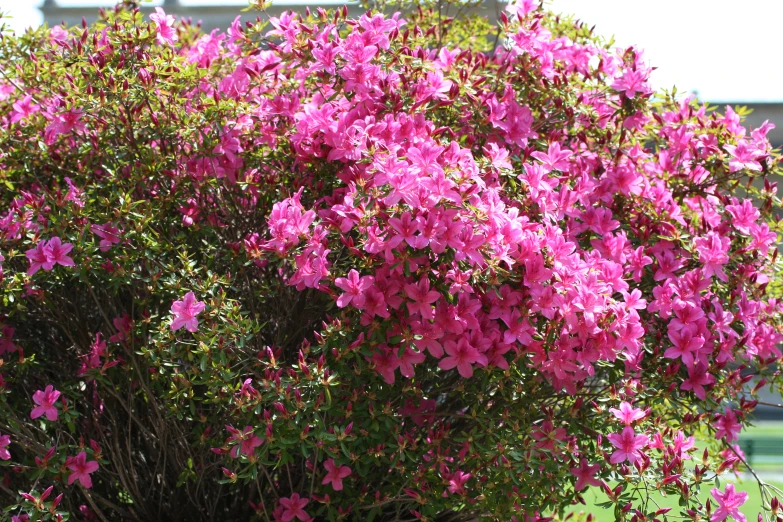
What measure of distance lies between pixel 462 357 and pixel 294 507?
801 mm

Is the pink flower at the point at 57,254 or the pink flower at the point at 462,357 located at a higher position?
the pink flower at the point at 57,254

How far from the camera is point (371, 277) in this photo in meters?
2.51

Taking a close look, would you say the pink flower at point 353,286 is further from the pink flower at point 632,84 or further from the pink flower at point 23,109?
the pink flower at point 23,109

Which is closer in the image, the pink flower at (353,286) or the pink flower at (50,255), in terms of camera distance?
the pink flower at (353,286)

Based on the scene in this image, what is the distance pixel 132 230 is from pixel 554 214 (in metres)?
1.35

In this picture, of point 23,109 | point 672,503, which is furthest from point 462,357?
point 672,503

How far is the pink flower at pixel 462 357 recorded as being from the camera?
8.43 ft

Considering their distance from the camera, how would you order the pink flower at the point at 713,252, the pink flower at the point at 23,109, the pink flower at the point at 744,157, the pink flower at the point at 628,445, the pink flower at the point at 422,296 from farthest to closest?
the pink flower at the point at 23,109 → the pink flower at the point at 744,157 → the pink flower at the point at 713,252 → the pink flower at the point at 628,445 → the pink flower at the point at 422,296

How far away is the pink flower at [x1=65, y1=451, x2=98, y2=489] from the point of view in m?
2.81

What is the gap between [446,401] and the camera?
321 centimetres

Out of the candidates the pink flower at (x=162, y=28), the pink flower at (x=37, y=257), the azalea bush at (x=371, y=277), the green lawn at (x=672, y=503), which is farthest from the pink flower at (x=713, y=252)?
the green lawn at (x=672, y=503)

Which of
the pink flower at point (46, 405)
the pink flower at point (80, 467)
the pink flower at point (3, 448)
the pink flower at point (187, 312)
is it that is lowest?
the pink flower at point (80, 467)

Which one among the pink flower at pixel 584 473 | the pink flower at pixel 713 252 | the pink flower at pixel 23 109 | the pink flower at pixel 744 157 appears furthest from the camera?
the pink flower at pixel 23 109

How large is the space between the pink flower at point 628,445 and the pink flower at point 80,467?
1.59 meters
